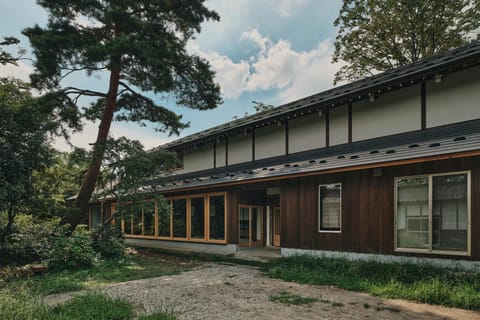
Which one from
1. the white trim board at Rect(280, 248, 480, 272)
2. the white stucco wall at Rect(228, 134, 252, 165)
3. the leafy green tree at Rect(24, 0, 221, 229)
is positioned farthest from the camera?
the white stucco wall at Rect(228, 134, 252, 165)

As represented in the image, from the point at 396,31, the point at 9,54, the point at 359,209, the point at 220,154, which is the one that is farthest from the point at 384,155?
the point at 396,31

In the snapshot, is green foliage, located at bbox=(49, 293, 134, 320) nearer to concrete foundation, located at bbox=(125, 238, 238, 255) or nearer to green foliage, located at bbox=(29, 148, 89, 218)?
green foliage, located at bbox=(29, 148, 89, 218)

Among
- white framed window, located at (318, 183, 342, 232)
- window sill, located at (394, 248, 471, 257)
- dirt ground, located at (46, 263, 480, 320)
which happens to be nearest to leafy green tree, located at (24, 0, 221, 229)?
dirt ground, located at (46, 263, 480, 320)

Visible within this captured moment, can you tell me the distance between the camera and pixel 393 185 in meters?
7.29

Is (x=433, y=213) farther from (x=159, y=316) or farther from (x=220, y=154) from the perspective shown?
(x=220, y=154)

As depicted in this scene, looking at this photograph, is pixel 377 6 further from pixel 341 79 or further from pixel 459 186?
pixel 459 186

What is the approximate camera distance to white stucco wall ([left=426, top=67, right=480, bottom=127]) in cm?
751

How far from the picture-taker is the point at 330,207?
335 inches

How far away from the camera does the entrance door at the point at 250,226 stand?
11.5m

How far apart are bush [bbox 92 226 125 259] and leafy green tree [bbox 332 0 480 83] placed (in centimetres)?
1775

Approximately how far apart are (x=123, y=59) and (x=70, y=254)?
7315 millimetres

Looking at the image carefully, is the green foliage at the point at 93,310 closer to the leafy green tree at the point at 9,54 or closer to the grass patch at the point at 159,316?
the grass patch at the point at 159,316

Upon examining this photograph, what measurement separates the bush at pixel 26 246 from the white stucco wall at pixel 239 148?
7.21 m

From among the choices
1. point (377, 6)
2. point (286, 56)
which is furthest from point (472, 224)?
point (377, 6)
